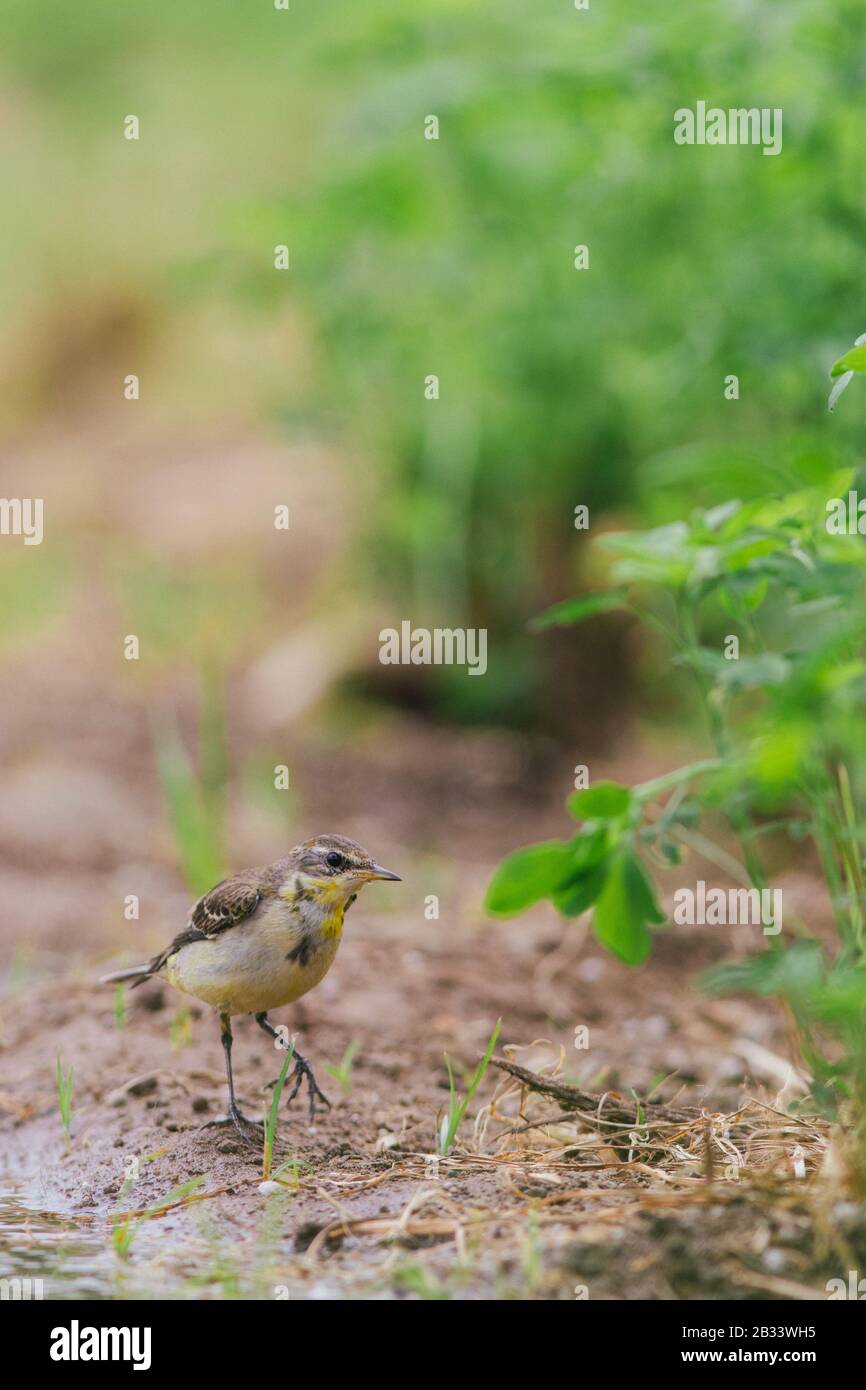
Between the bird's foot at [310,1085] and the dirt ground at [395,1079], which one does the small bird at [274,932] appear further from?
the dirt ground at [395,1079]

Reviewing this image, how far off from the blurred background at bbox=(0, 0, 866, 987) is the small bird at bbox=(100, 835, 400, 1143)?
132 cm

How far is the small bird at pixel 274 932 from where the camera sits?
3.96m

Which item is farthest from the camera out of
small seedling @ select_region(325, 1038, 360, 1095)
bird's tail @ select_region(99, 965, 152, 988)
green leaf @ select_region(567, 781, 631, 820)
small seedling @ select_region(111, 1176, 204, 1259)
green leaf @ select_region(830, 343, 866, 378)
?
bird's tail @ select_region(99, 965, 152, 988)

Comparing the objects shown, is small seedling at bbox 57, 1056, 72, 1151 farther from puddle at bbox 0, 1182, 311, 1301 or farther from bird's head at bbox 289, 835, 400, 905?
bird's head at bbox 289, 835, 400, 905

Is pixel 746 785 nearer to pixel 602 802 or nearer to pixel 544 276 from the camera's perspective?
pixel 602 802

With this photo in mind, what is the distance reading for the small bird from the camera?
13.0 ft

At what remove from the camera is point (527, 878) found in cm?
367

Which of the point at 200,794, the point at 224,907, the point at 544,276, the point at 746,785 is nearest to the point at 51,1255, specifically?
the point at 224,907

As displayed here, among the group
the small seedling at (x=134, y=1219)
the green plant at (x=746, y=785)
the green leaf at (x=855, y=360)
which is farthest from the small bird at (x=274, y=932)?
the green leaf at (x=855, y=360)

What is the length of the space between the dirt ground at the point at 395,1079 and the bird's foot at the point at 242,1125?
0.04 meters

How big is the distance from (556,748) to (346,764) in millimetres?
1256

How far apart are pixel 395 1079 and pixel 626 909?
3.87ft

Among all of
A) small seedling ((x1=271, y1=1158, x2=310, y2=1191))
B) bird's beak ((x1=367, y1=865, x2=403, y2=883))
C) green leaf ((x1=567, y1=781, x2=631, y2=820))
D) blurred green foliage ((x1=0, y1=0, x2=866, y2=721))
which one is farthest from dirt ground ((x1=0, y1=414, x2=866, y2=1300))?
blurred green foliage ((x1=0, y1=0, x2=866, y2=721))

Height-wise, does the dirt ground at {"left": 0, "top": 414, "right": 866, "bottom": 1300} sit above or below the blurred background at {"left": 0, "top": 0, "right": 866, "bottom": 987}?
below
